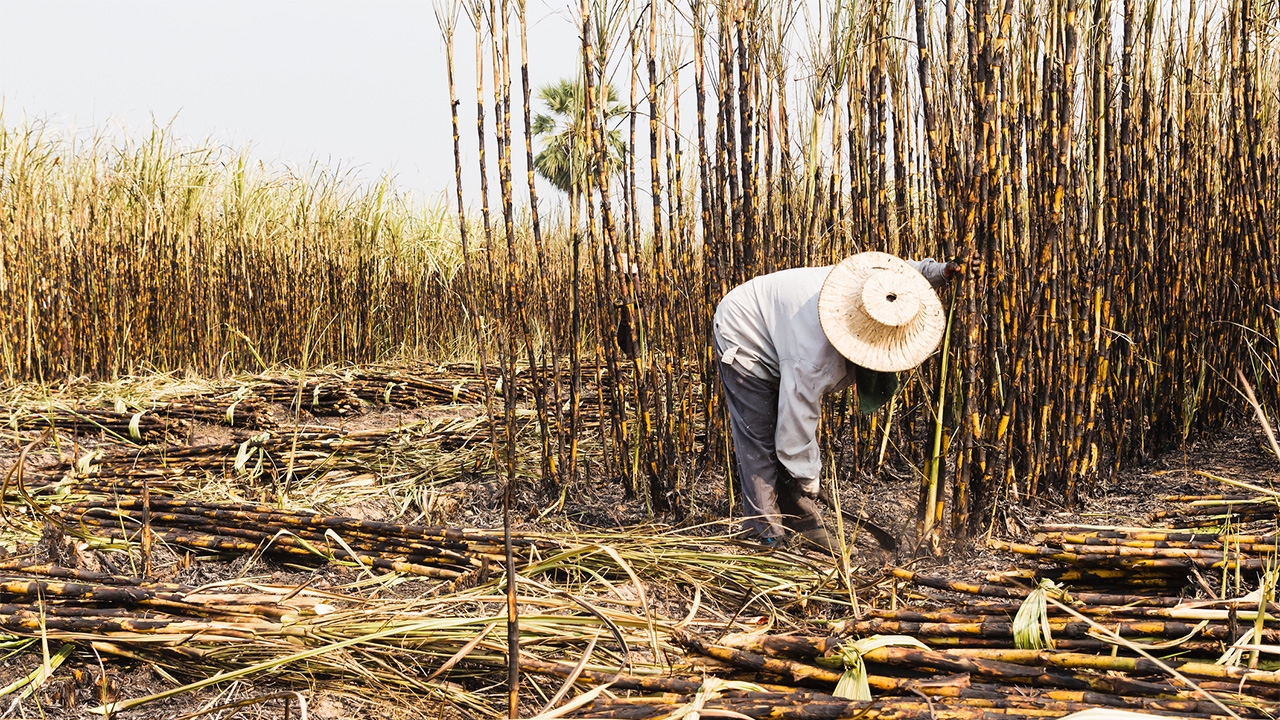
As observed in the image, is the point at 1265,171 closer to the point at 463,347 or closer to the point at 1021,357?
the point at 1021,357

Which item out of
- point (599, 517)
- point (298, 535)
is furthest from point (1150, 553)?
point (298, 535)

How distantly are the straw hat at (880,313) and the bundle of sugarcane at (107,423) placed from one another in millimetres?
2966

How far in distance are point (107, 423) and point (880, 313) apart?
11.9 ft

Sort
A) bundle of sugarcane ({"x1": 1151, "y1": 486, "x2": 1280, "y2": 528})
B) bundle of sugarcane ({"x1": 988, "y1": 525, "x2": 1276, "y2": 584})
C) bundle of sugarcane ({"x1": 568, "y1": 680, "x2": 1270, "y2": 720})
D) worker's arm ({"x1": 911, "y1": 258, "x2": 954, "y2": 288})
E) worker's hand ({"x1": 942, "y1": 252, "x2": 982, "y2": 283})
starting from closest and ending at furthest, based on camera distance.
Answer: bundle of sugarcane ({"x1": 568, "y1": 680, "x2": 1270, "y2": 720}) < bundle of sugarcane ({"x1": 988, "y1": 525, "x2": 1276, "y2": 584}) < bundle of sugarcane ({"x1": 1151, "y1": 486, "x2": 1280, "y2": 528}) < worker's hand ({"x1": 942, "y1": 252, "x2": 982, "y2": 283}) < worker's arm ({"x1": 911, "y1": 258, "x2": 954, "y2": 288})

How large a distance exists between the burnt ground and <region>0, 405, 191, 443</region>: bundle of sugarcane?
0.31 feet

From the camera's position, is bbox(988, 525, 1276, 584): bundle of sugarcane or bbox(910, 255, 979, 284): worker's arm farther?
bbox(910, 255, 979, 284): worker's arm

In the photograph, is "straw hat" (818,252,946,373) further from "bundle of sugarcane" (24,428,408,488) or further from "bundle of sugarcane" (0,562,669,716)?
"bundle of sugarcane" (24,428,408,488)

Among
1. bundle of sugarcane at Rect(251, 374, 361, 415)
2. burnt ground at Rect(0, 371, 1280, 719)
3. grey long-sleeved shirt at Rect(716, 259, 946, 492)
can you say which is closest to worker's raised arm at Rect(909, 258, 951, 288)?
grey long-sleeved shirt at Rect(716, 259, 946, 492)

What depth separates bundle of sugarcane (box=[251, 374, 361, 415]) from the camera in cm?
515

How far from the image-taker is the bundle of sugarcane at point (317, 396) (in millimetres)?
5148

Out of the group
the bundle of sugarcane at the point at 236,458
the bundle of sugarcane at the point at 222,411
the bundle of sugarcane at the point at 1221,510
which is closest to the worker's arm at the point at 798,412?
the bundle of sugarcane at the point at 1221,510

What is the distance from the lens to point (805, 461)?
2.82 m

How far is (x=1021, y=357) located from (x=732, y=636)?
1.50 m

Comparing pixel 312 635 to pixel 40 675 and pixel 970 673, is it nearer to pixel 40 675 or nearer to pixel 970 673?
pixel 40 675
